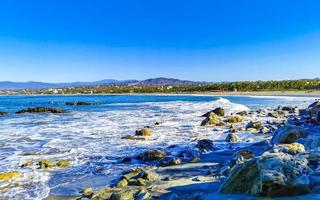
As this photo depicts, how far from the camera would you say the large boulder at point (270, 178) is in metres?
8.23

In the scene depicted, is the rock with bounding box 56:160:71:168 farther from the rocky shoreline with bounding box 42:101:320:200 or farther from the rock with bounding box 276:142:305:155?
the rock with bounding box 276:142:305:155

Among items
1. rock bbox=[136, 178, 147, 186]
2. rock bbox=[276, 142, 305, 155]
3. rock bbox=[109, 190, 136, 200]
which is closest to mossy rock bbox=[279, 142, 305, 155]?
rock bbox=[276, 142, 305, 155]

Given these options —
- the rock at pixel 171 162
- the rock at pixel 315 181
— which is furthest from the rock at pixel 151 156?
the rock at pixel 315 181

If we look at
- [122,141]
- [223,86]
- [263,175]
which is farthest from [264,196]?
[223,86]

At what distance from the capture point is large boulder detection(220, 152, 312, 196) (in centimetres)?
823

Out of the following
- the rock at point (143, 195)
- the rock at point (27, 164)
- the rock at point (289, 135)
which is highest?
the rock at point (289, 135)

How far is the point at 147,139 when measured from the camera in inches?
861

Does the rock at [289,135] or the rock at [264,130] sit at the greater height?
the rock at [289,135]

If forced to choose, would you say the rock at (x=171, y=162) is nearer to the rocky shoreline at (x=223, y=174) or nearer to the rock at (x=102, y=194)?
the rocky shoreline at (x=223, y=174)

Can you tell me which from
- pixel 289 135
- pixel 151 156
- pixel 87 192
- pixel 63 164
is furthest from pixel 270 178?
pixel 63 164

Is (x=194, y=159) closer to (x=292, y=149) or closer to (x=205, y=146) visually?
(x=205, y=146)

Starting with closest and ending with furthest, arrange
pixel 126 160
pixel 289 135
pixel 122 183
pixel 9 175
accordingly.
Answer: pixel 122 183 < pixel 9 175 < pixel 126 160 < pixel 289 135

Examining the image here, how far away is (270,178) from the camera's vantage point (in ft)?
27.0

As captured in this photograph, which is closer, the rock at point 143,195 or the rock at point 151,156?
the rock at point 143,195
